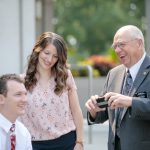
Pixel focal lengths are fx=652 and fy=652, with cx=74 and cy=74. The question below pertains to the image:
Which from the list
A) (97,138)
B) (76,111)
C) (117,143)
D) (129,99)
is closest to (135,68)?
(129,99)

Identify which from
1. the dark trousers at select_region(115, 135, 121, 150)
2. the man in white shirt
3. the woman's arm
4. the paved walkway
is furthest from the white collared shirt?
the paved walkway

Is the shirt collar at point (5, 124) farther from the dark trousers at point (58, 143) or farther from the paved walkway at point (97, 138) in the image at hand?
the paved walkway at point (97, 138)

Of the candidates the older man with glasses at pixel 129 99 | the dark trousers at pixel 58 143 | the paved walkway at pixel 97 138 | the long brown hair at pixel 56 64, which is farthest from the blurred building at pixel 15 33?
the older man with glasses at pixel 129 99

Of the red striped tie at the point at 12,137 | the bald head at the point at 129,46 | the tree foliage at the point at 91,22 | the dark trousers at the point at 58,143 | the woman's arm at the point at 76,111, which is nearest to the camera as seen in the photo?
the red striped tie at the point at 12,137

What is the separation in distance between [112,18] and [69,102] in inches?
1770

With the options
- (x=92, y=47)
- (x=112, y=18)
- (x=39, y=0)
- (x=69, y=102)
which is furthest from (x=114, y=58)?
(x=92, y=47)

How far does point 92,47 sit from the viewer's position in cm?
5425

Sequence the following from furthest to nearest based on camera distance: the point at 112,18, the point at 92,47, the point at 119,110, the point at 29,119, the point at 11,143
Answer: the point at 92,47
the point at 112,18
the point at 29,119
the point at 119,110
the point at 11,143

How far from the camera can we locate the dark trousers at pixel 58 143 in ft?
17.8

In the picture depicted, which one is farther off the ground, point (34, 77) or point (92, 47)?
point (34, 77)

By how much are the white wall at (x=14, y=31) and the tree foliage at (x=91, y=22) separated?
38.8m

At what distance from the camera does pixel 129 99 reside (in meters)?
4.82

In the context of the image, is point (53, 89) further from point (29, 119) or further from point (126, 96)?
point (126, 96)

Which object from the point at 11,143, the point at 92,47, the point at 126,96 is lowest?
the point at 92,47
